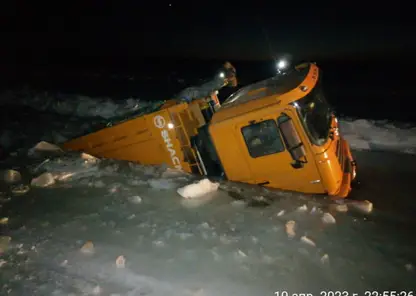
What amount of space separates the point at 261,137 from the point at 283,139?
365 millimetres

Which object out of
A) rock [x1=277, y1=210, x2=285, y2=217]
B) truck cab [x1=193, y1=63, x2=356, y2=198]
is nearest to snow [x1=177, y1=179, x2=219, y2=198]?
truck cab [x1=193, y1=63, x2=356, y2=198]

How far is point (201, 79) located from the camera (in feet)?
59.8

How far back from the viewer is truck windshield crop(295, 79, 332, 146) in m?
5.60

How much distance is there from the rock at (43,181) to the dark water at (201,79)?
17.7 feet

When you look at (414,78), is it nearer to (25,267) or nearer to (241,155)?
(241,155)

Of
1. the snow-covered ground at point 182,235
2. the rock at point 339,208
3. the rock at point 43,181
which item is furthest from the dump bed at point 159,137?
the rock at point 339,208

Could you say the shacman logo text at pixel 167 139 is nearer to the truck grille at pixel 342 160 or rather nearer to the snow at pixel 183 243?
the snow at pixel 183 243

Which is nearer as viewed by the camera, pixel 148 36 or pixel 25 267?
pixel 25 267

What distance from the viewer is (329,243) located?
195 inches

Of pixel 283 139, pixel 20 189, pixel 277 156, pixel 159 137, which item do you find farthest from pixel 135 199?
pixel 283 139

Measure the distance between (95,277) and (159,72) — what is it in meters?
17.4

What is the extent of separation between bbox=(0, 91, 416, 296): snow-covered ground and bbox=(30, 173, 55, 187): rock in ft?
0.05

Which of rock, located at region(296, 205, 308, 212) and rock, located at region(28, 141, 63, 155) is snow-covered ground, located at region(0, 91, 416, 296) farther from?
rock, located at region(28, 141, 63, 155)

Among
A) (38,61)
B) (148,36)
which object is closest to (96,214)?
(38,61)
